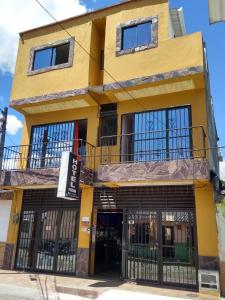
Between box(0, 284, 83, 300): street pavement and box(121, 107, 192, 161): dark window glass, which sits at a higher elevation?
box(121, 107, 192, 161): dark window glass

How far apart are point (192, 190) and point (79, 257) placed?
16.4 feet

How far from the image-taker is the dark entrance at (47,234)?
1211cm

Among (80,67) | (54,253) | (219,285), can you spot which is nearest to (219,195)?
(219,285)

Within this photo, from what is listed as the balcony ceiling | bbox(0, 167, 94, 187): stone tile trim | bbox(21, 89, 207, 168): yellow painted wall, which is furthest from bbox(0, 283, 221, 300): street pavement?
the balcony ceiling

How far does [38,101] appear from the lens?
1322 centimetres

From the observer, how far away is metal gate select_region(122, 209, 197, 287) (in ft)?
33.4

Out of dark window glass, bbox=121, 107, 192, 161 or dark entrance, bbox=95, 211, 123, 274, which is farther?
dark entrance, bbox=95, 211, 123, 274

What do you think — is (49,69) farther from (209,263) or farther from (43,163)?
(209,263)

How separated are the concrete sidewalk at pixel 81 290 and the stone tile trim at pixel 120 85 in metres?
7.16

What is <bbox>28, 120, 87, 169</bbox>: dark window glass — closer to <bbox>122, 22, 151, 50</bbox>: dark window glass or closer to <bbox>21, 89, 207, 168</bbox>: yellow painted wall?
<bbox>21, 89, 207, 168</bbox>: yellow painted wall

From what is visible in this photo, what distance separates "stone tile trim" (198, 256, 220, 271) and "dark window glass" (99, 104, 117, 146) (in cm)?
578

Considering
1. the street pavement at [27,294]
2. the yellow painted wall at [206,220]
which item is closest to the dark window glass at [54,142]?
the street pavement at [27,294]

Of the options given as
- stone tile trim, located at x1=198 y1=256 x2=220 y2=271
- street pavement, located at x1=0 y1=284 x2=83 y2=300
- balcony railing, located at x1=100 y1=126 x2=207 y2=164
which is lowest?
street pavement, located at x1=0 y1=284 x2=83 y2=300

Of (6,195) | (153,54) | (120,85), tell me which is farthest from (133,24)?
(6,195)
